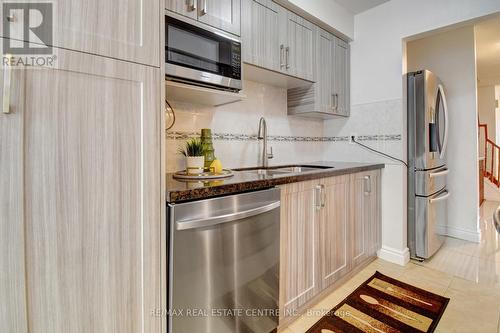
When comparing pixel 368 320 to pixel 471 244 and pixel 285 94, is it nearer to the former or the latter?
pixel 285 94

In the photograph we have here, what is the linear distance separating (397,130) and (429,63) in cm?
158

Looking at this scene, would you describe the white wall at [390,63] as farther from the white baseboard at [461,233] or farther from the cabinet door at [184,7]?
the cabinet door at [184,7]

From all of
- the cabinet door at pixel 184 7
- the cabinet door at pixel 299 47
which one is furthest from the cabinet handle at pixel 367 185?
the cabinet door at pixel 184 7

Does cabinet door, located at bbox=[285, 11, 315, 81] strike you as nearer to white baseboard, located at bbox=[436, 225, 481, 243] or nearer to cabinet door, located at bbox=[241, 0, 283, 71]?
cabinet door, located at bbox=[241, 0, 283, 71]

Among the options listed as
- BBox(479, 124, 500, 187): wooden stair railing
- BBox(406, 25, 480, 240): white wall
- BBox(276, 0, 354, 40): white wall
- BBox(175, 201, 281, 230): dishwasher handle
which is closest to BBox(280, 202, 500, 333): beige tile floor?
BBox(406, 25, 480, 240): white wall

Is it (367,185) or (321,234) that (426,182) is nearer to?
(367,185)

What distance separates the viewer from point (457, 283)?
2.01 m

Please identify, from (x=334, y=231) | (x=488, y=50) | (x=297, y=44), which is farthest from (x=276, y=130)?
(x=488, y=50)

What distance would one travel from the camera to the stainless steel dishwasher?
A: 1016 mm

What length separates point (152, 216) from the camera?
0.96m

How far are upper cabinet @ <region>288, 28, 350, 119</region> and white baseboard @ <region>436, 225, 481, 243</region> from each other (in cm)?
194

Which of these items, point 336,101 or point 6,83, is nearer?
point 6,83

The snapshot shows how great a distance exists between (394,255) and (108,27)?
9.12 feet

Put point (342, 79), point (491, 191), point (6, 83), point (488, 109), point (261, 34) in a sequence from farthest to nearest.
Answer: point (488, 109) < point (491, 191) < point (342, 79) < point (261, 34) < point (6, 83)
